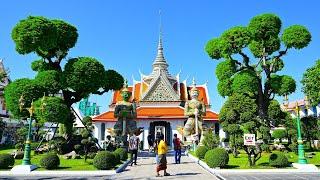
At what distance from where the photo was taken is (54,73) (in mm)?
20969

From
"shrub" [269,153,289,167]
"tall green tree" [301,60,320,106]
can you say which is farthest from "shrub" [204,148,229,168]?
"tall green tree" [301,60,320,106]

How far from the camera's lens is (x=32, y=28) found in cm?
1962

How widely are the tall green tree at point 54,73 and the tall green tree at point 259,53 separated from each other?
29.4 feet

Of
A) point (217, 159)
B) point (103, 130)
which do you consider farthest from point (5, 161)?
point (103, 130)

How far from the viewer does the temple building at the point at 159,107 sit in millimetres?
36969

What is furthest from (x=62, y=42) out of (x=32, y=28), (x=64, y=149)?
(x=64, y=149)

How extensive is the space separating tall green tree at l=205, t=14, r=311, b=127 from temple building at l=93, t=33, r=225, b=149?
27.8 ft

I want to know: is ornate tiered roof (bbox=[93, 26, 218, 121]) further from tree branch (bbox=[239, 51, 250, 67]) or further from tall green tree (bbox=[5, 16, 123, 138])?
tall green tree (bbox=[5, 16, 123, 138])

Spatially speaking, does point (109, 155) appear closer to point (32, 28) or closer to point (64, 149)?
point (64, 149)

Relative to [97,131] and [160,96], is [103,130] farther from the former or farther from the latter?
[160,96]

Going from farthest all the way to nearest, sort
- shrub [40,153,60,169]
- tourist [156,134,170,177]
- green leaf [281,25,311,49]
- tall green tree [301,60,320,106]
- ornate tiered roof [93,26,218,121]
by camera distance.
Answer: ornate tiered roof [93,26,218,121] → tall green tree [301,60,320,106] → green leaf [281,25,311,49] → shrub [40,153,60,169] → tourist [156,134,170,177]

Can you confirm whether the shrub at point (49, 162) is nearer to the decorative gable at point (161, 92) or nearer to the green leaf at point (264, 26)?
the green leaf at point (264, 26)

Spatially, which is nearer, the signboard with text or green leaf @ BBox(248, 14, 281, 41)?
the signboard with text

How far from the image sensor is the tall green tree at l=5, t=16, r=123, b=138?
1970 centimetres
